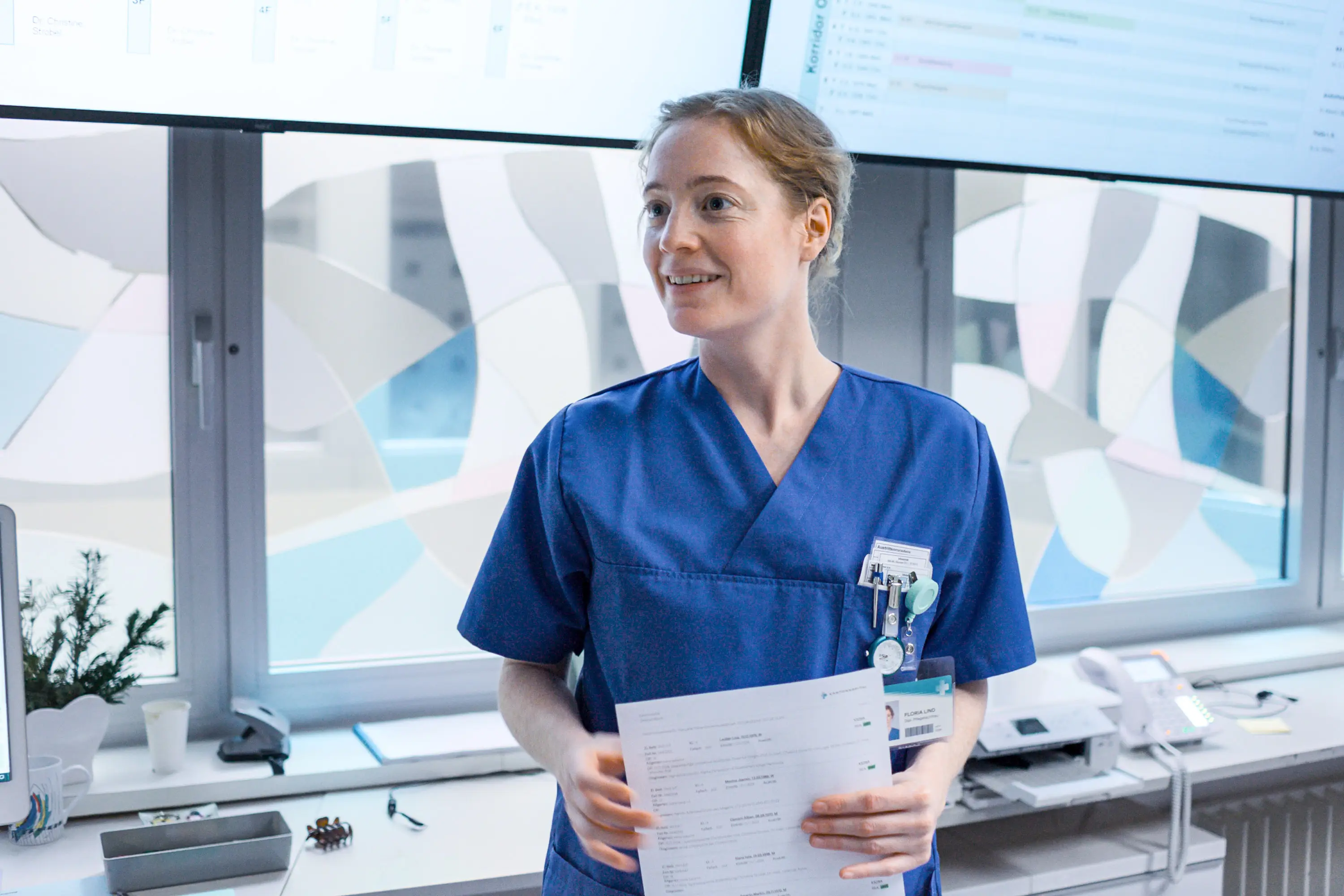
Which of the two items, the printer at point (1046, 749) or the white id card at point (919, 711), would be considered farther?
the printer at point (1046, 749)

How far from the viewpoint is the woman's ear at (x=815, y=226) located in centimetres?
118

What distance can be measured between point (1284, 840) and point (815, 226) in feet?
6.95

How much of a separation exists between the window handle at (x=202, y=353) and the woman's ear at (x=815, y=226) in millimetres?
1118

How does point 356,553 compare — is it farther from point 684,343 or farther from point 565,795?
point 565,795

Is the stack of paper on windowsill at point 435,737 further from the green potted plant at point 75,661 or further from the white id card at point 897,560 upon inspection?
the white id card at point 897,560

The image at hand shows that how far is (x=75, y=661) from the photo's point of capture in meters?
1.74

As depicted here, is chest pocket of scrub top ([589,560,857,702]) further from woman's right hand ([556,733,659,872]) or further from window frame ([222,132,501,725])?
window frame ([222,132,501,725])

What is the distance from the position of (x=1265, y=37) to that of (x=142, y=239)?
6.79ft

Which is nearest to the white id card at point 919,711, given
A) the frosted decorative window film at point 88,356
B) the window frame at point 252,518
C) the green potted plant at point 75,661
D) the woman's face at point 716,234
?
the woman's face at point 716,234

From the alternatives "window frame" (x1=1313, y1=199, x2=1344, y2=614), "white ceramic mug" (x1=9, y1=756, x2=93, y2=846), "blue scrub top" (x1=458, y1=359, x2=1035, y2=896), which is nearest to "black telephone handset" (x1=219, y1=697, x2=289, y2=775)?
"white ceramic mug" (x1=9, y1=756, x2=93, y2=846)

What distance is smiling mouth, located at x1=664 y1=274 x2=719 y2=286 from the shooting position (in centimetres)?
110

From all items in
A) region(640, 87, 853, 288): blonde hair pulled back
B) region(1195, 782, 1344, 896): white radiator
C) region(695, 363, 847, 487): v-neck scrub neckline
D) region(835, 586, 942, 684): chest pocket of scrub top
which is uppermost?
region(640, 87, 853, 288): blonde hair pulled back

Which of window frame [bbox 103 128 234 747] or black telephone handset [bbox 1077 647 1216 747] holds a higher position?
window frame [bbox 103 128 234 747]

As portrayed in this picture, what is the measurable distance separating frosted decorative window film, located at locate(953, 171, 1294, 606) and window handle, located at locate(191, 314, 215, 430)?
1472 millimetres
